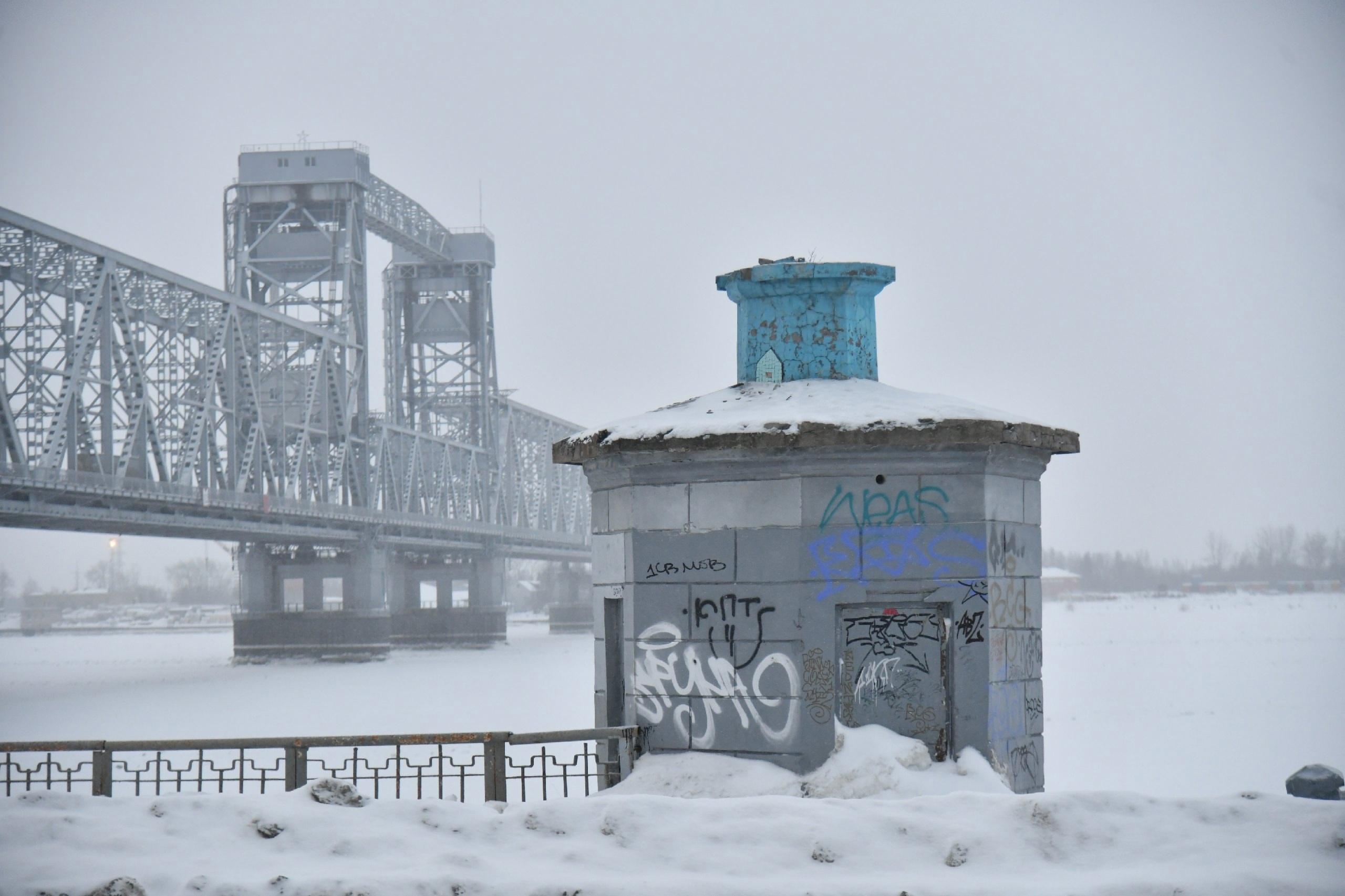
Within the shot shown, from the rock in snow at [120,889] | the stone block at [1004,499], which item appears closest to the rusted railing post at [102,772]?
the rock in snow at [120,889]

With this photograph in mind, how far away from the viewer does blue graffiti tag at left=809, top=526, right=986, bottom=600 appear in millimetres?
11172

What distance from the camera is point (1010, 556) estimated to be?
11672mm

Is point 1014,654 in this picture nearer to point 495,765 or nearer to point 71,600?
point 495,765

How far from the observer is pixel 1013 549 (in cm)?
1173

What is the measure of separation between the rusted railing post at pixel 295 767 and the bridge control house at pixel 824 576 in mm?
2913

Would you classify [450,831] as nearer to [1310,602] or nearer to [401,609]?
[401,609]

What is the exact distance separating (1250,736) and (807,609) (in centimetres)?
Result: 1994

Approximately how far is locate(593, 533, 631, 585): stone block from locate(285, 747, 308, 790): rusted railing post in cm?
313

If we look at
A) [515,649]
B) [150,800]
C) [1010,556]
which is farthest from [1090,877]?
[515,649]

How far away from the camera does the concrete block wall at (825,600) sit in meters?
11.2

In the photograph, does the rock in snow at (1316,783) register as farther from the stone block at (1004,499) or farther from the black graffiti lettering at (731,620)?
the black graffiti lettering at (731,620)

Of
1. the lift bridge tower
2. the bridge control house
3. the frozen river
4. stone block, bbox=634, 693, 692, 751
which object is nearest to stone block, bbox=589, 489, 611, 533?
the bridge control house

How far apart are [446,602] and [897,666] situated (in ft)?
278

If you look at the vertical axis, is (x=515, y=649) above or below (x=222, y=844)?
below
